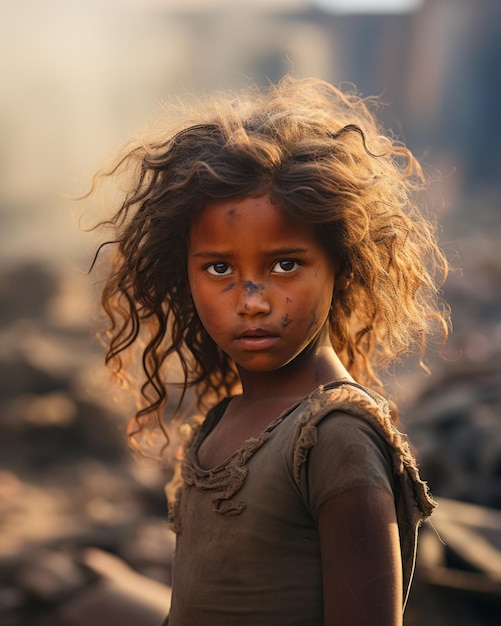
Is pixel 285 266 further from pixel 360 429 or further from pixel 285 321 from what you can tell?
pixel 360 429

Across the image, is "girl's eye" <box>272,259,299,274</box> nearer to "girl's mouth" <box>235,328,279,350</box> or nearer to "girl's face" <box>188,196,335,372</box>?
"girl's face" <box>188,196,335,372</box>

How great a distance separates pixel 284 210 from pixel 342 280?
224 millimetres

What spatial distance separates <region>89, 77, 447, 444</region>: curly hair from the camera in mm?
1621

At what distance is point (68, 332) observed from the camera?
8.47 metres

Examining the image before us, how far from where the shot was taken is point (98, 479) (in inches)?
223

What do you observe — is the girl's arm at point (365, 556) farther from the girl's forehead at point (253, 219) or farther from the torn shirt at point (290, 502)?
the girl's forehead at point (253, 219)

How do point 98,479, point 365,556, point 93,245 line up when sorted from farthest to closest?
point 98,479 < point 93,245 < point 365,556

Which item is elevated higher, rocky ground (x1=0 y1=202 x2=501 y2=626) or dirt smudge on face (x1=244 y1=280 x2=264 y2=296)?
rocky ground (x1=0 y1=202 x2=501 y2=626)

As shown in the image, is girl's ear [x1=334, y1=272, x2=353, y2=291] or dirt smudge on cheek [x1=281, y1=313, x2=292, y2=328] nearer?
dirt smudge on cheek [x1=281, y1=313, x2=292, y2=328]

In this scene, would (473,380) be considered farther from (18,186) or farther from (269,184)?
(18,186)

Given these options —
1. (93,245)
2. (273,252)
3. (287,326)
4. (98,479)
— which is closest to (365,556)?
(287,326)

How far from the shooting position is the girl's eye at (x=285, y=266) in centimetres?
157

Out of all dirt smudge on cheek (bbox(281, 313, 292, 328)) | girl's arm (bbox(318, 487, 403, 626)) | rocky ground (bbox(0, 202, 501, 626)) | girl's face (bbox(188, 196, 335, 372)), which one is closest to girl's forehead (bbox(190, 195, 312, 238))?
girl's face (bbox(188, 196, 335, 372))

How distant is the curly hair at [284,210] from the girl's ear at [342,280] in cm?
1
